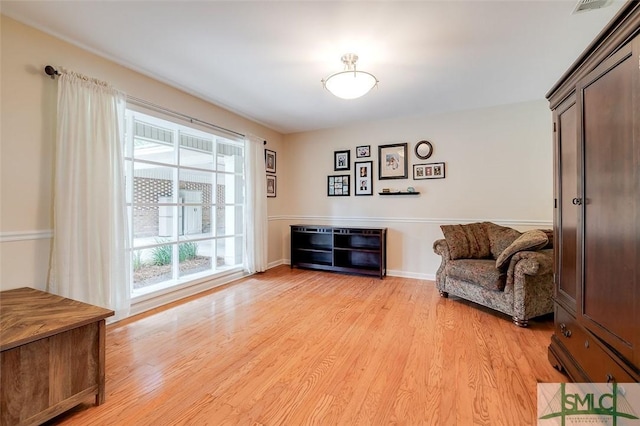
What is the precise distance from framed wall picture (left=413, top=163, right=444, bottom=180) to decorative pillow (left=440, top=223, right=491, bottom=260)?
962mm

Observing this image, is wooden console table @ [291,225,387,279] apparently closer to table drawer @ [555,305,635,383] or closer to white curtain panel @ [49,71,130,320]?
table drawer @ [555,305,635,383]

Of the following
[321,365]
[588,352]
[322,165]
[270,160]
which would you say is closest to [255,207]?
[270,160]

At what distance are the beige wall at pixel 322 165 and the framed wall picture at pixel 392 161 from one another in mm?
99

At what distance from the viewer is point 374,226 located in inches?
175

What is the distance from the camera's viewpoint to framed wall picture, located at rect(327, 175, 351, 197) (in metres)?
4.65

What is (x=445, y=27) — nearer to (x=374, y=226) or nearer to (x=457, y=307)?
(x=457, y=307)

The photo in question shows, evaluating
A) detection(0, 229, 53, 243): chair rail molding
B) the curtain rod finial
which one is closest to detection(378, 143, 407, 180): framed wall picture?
the curtain rod finial

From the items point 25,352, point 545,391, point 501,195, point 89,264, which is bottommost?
point 545,391

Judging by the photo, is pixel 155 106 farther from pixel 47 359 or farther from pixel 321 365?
pixel 321 365

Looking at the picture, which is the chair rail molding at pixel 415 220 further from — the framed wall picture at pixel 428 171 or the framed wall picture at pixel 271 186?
the framed wall picture at pixel 428 171

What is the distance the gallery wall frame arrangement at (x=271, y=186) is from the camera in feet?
15.6

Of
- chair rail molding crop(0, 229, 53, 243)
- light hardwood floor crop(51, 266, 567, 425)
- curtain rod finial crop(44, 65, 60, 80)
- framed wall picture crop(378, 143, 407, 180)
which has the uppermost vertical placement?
curtain rod finial crop(44, 65, 60, 80)

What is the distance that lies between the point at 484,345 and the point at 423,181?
8.25ft

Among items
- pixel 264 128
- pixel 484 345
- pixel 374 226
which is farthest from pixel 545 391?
pixel 264 128
